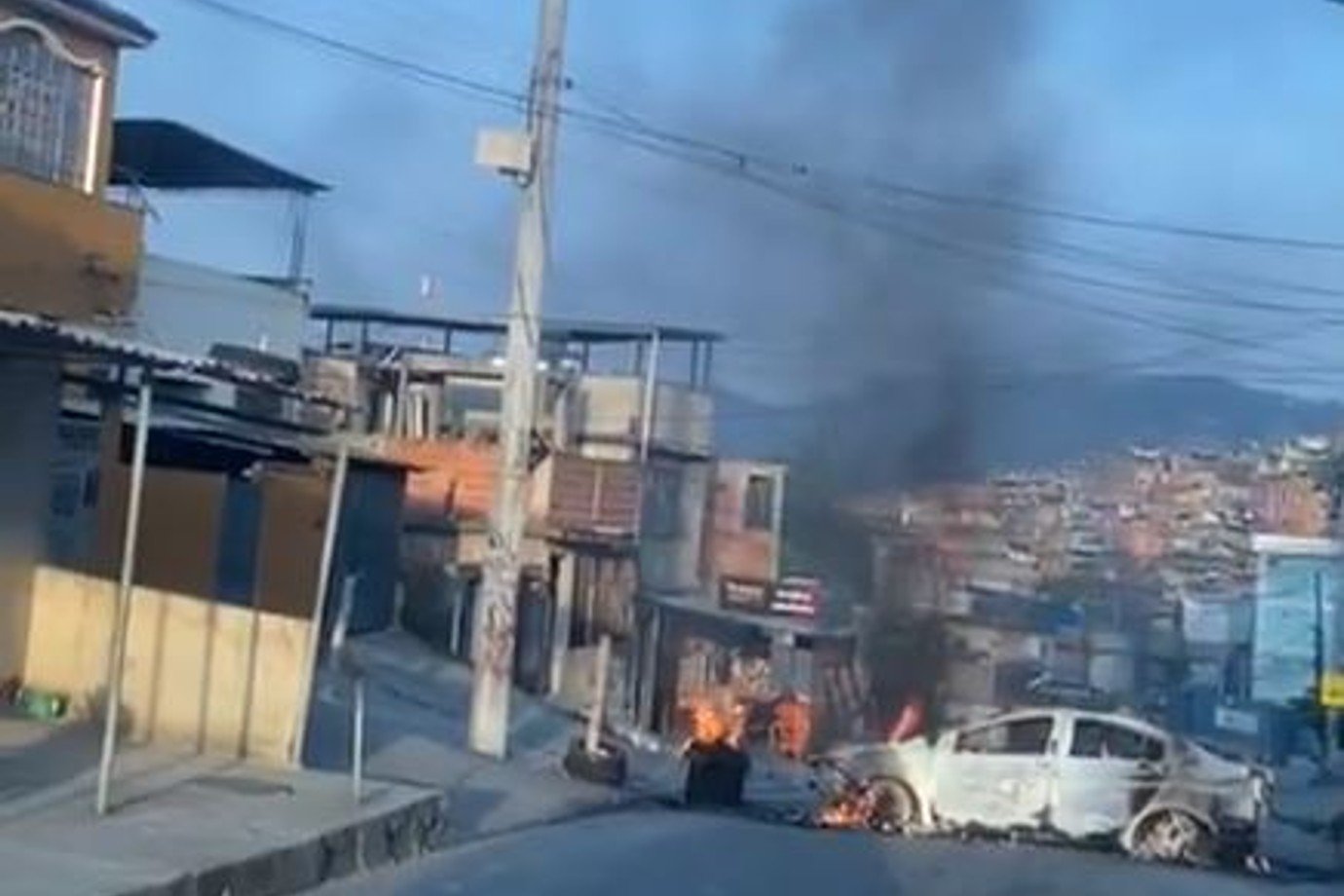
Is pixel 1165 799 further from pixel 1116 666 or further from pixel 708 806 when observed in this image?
pixel 1116 666

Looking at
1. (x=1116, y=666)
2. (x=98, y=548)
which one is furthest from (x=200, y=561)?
(x=1116, y=666)

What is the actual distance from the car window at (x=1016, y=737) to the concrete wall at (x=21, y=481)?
9.37 metres

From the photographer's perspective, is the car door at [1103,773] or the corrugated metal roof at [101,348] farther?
the car door at [1103,773]

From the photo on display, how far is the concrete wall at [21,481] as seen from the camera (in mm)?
24328

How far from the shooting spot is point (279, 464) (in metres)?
32.3

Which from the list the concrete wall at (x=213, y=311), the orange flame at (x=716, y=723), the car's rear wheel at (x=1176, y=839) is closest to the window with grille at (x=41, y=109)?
the concrete wall at (x=213, y=311)

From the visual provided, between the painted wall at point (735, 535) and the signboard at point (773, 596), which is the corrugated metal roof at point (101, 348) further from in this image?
the painted wall at point (735, 535)

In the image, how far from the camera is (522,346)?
95.4ft

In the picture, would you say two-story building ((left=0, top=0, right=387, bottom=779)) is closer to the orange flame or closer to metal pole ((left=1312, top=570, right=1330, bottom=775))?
the orange flame

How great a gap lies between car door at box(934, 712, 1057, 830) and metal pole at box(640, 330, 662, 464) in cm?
2443

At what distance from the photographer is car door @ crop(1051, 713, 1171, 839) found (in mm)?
28000

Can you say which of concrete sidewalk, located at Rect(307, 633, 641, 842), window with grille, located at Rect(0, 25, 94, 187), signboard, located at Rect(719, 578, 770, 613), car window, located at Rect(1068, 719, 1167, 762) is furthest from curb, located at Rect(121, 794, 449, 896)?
signboard, located at Rect(719, 578, 770, 613)

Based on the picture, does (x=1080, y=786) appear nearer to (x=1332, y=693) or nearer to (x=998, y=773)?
(x=998, y=773)

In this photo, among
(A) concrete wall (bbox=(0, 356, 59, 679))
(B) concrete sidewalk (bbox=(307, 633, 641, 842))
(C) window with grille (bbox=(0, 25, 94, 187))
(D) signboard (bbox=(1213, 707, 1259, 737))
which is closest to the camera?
(B) concrete sidewalk (bbox=(307, 633, 641, 842))
